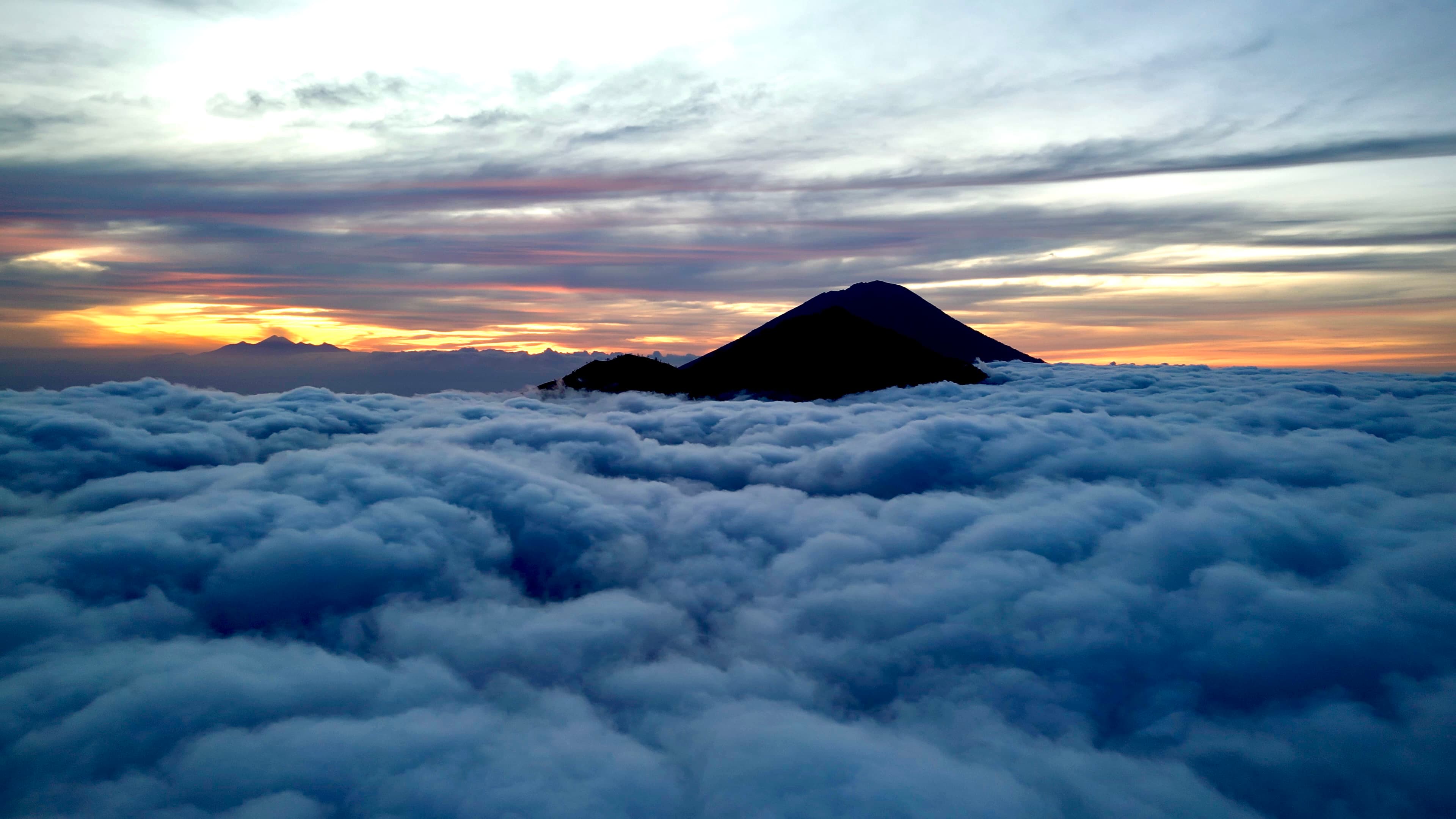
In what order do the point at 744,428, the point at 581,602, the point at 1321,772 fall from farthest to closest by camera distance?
the point at 744,428, the point at 581,602, the point at 1321,772

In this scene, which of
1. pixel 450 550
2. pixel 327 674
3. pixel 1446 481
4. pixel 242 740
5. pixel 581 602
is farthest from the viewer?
pixel 1446 481

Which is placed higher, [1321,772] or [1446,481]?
[1446,481]

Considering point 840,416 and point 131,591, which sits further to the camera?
point 840,416

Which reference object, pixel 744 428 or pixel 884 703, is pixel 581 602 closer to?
pixel 884 703

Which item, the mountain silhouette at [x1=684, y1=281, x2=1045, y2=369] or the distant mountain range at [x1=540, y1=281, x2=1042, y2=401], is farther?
the mountain silhouette at [x1=684, y1=281, x2=1045, y2=369]

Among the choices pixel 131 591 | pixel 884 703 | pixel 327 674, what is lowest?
pixel 884 703

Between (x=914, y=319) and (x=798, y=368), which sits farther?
(x=914, y=319)

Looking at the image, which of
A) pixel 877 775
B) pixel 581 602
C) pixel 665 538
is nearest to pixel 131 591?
pixel 581 602

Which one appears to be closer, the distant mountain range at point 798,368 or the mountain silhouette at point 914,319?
the distant mountain range at point 798,368
